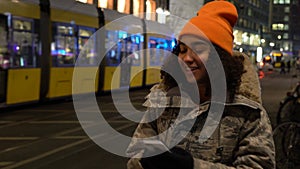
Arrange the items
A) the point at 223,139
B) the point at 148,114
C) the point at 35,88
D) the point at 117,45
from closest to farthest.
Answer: the point at 223,139 → the point at 148,114 → the point at 35,88 → the point at 117,45

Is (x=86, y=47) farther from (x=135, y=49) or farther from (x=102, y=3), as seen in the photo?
(x=102, y=3)

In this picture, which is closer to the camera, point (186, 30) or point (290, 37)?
point (186, 30)

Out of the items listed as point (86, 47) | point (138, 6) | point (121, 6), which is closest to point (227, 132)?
point (86, 47)

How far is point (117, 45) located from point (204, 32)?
61.6 feet

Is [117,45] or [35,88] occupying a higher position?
[117,45]

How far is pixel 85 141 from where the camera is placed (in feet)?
31.1

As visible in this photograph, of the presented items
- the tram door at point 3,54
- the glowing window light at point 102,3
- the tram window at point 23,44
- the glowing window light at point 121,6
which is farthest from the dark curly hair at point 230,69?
the glowing window light at point 121,6

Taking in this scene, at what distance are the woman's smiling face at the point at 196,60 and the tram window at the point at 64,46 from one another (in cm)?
1411

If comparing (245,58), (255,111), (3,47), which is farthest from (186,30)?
(3,47)

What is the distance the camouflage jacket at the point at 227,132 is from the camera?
6.02 ft

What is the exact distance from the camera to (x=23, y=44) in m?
14.3

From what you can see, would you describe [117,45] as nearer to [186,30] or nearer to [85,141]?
[85,141]

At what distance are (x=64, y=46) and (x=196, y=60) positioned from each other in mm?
14867

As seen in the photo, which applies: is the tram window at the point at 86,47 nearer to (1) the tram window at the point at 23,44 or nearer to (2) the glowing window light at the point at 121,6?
(1) the tram window at the point at 23,44
